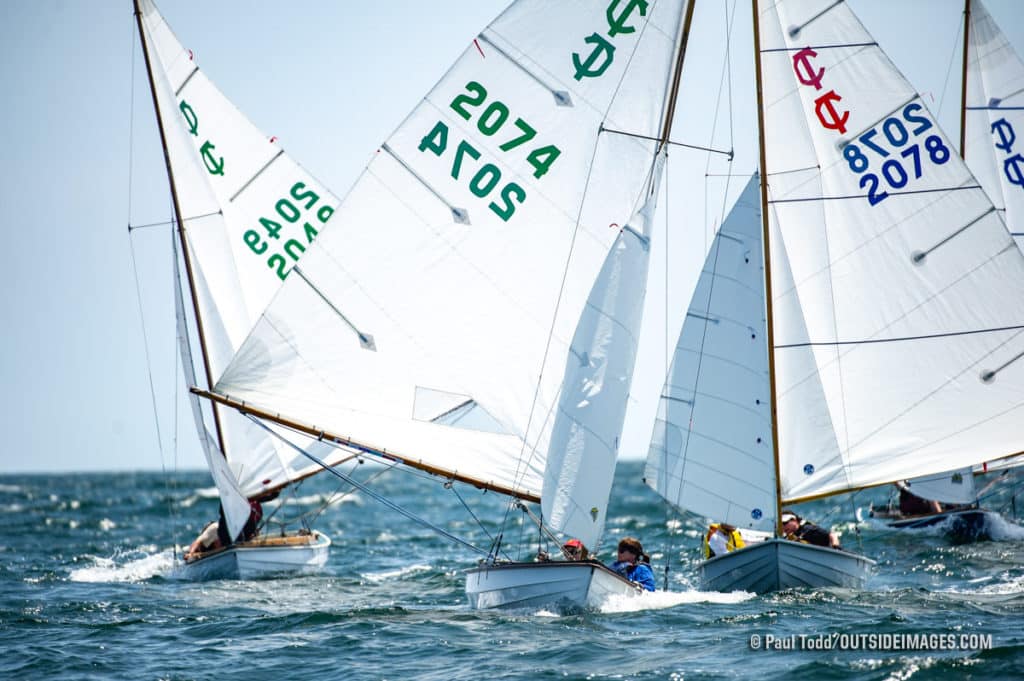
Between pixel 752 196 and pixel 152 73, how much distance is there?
10027 millimetres

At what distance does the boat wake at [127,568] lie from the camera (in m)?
18.8

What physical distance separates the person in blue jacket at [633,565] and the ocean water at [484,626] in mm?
283

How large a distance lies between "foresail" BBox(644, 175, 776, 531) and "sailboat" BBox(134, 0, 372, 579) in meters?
5.40

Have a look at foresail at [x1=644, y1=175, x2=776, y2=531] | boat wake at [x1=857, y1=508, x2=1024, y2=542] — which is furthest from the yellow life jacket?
boat wake at [x1=857, y1=508, x2=1024, y2=542]

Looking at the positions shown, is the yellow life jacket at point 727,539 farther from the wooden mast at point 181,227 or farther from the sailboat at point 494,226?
the wooden mast at point 181,227

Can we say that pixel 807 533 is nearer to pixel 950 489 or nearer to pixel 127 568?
pixel 950 489

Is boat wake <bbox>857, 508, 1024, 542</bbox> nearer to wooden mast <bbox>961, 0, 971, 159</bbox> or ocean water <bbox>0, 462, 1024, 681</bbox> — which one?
ocean water <bbox>0, 462, 1024, 681</bbox>

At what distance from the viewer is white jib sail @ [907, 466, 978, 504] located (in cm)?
2186

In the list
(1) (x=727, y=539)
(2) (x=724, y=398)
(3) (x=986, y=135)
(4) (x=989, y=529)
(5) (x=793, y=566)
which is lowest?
(5) (x=793, y=566)

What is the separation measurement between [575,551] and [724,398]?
3802 mm

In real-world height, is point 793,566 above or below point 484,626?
above

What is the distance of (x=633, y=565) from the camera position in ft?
45.5

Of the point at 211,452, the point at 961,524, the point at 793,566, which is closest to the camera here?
the point at 793,566

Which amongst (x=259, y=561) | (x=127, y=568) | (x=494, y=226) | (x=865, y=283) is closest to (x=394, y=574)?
(x=259, y=561)
